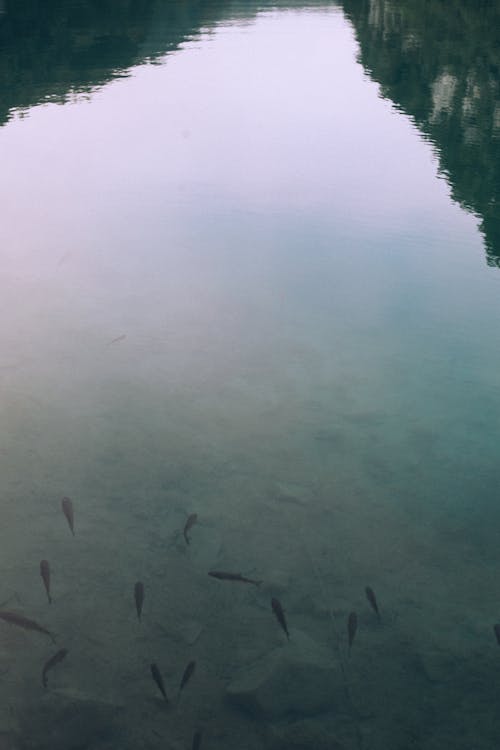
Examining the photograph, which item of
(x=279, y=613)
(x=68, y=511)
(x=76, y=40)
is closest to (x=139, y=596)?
(x=279, y=613)

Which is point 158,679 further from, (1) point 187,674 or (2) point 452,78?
(2) point 452,78

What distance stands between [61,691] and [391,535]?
4845 mm

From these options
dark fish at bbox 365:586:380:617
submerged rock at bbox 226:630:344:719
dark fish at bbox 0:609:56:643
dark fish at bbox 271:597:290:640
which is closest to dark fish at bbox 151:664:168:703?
submerged rock at bbox 226:630:344:719

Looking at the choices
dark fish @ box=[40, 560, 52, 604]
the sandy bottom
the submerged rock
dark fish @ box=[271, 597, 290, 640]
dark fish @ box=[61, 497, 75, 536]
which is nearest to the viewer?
the sandy bottom

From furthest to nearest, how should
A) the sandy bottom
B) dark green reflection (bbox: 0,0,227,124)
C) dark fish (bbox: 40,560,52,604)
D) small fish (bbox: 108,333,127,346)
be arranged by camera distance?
1. dark green reflection (bbox: 0,0,227,124)
2. small fish (bbox: 108,333,127,346)
3. dark fish (bbox: 40,560,52,604)
4. the sandy bottom

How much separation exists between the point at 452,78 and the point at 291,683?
189ft

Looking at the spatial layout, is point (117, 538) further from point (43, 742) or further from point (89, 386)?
point (89, 386)

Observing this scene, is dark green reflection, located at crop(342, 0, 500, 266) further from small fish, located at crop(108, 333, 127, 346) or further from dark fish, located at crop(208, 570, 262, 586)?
dark fish, located at crop(208, 570, 262, 586)

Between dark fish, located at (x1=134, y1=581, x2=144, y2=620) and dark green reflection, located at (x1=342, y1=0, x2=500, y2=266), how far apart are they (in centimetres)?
1650

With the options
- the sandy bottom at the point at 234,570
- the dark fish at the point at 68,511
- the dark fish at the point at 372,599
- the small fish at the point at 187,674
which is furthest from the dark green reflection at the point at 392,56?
the small fish at the point at 187,674

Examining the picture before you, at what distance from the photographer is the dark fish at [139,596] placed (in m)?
9.22

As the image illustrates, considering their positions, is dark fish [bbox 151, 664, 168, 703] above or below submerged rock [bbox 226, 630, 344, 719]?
above

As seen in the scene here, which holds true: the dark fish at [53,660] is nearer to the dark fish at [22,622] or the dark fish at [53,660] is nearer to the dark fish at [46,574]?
the dark fish at [22,622]

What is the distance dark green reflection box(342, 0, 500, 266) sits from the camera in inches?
1174
